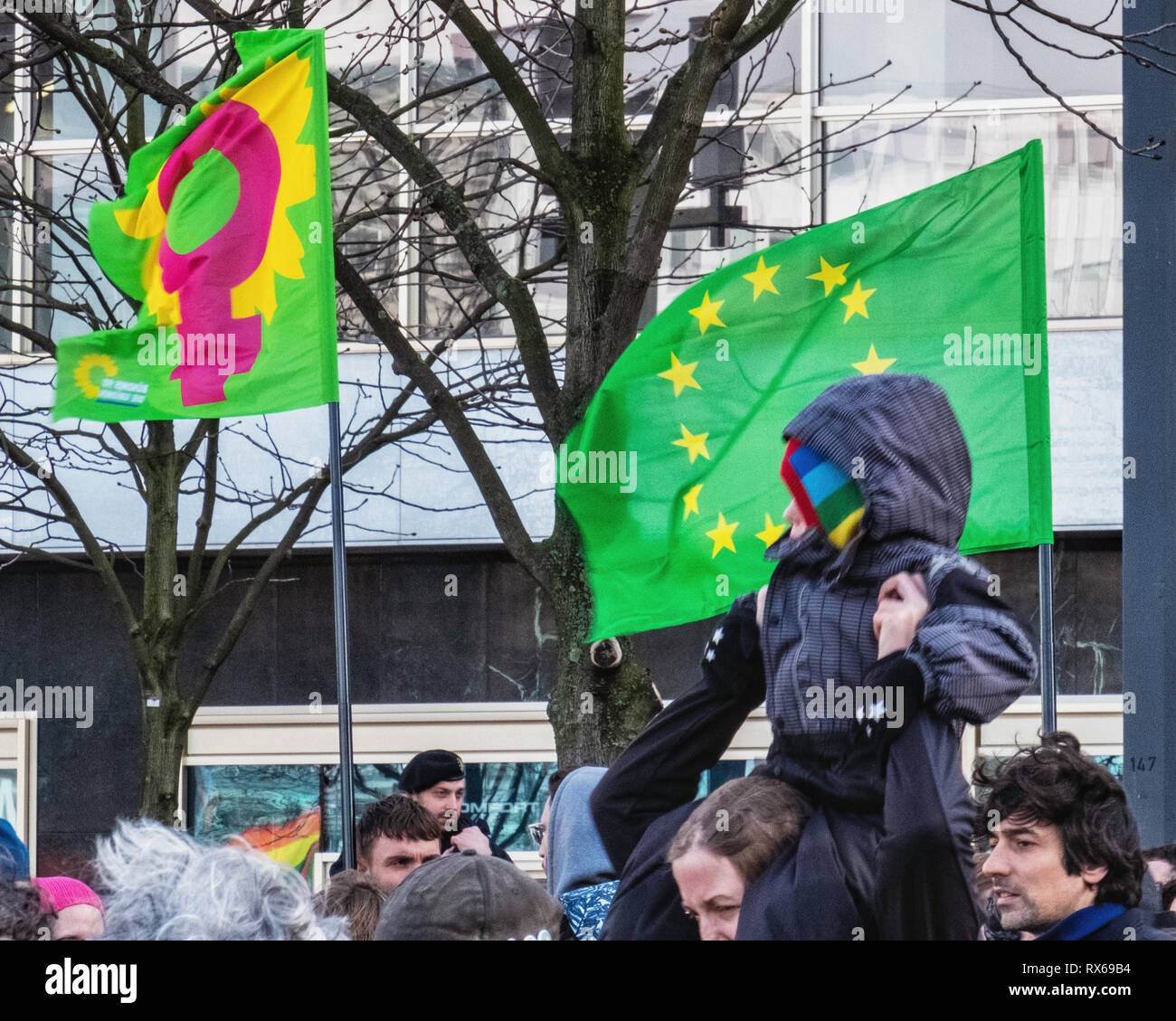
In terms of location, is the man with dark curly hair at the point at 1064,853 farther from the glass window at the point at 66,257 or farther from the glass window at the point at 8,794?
the glass window at the point at 8,794

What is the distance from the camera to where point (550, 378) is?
5.98 metres

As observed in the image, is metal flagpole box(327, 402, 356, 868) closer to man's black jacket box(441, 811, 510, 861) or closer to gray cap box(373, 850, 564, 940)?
man's black jacket box(441, 811, 510, 861)

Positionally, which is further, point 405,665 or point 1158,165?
point 405,665

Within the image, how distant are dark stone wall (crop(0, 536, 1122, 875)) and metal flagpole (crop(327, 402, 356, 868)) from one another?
5.18m

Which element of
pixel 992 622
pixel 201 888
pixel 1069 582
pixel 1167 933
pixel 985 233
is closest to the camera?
pixel 201 888

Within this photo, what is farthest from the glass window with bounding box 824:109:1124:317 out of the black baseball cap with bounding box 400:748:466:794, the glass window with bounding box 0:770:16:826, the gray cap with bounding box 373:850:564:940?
the gray cap with bounding box 373:850:564:940

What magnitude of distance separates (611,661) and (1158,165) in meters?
2.46

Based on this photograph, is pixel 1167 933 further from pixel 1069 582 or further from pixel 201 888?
pixel 1069 582

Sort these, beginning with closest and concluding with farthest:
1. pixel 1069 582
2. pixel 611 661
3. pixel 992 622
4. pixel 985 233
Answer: pixel 992 622 < pixel 985 233 < pixel 611 661 < pixel 1069 582

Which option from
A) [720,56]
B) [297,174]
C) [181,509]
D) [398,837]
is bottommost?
[398,837]

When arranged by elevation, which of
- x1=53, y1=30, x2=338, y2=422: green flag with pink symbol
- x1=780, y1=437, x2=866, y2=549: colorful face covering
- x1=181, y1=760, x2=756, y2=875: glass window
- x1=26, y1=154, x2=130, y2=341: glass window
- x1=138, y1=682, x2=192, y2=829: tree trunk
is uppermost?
x1=26, y1=154, x2=130, y2=341: glass window

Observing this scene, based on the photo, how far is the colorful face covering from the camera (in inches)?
168

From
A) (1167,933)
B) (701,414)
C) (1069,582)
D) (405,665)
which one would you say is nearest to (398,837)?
(701,414)

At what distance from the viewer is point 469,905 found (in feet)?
10.5
